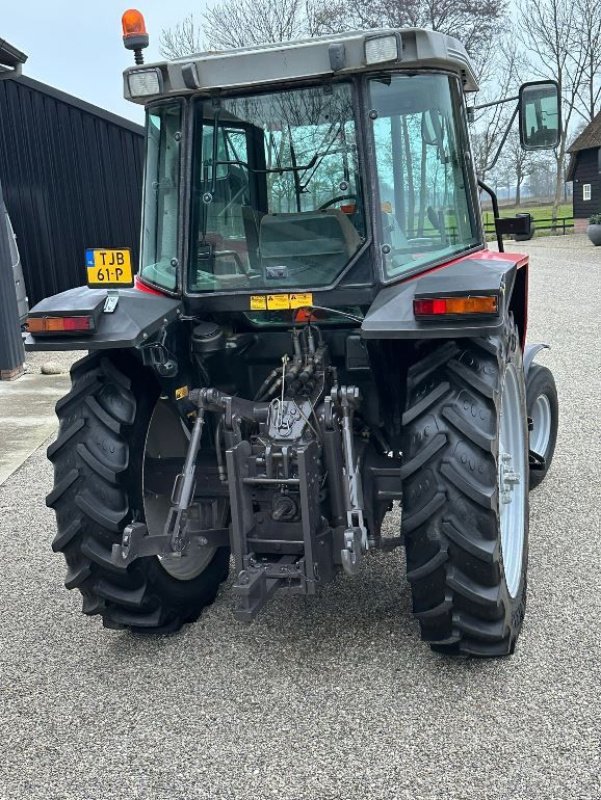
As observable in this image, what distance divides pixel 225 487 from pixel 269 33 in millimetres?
22849

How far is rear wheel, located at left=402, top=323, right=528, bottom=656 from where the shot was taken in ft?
10.0

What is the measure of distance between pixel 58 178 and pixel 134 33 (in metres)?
8.96

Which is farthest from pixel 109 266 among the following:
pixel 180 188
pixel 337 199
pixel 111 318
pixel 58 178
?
pixel 58 178

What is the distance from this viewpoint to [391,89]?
3.37 m

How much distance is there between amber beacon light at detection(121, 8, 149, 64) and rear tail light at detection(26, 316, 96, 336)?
122cm

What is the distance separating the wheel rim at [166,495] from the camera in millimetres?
3766

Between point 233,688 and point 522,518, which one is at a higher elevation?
point 522,518

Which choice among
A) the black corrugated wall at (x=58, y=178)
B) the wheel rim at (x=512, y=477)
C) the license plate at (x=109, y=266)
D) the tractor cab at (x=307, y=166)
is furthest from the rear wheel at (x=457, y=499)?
the black corrugated wall at (x=58, y=178)

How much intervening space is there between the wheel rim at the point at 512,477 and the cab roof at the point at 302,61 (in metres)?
1.30

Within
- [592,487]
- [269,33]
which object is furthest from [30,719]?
[269,33]

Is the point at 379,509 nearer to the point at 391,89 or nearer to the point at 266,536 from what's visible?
the point at 266,536

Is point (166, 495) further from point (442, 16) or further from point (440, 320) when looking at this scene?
point (442, 16)

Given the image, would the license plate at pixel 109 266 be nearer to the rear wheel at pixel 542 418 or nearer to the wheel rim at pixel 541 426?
the rear wheel at pixel 542 418

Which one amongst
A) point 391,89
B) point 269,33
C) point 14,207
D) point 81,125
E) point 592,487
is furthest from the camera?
point 269,33
